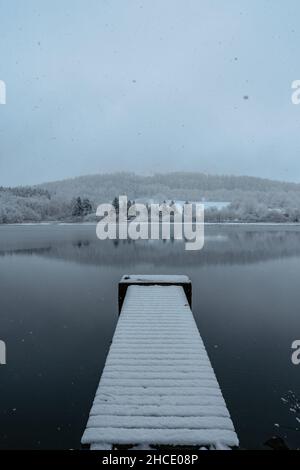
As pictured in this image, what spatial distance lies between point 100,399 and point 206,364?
1950 mm

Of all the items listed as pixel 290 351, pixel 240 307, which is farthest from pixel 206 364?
pixel 240 307

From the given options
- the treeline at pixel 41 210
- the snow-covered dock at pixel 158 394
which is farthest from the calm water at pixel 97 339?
the treeline at pixel 41 210

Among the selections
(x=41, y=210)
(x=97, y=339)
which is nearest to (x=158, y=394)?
(x=97, y=339)

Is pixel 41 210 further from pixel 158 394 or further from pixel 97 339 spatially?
pixel 158 394

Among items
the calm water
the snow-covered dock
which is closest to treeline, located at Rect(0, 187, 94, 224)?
the calm water

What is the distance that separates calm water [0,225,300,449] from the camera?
6191 mm

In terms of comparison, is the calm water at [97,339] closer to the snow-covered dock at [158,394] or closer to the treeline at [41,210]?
the snow-covered dock at [158,394]

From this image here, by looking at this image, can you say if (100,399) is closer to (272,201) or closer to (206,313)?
(206,313)

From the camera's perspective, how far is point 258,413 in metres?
6.35

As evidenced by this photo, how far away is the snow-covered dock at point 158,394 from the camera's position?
12.8ft

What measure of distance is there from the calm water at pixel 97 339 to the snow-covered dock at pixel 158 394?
1.50m

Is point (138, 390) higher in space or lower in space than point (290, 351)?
higher

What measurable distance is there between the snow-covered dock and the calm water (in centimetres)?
150

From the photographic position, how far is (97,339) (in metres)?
9.90
